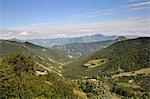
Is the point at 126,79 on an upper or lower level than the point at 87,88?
lower

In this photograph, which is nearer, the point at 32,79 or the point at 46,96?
the point at 46,96

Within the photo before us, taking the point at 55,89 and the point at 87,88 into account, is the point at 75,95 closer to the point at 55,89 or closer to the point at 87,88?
the point at 55,89

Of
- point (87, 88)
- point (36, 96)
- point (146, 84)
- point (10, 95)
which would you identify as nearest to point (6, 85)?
point (10, 95)

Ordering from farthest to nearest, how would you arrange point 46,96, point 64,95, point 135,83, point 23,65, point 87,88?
point 135,83 < point 87,88 < point 23,65 < point 64,95 < point 46,96

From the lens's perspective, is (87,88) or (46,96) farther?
(87,88)

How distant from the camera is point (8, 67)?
90.3 metres

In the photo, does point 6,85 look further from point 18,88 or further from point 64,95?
point 64,95

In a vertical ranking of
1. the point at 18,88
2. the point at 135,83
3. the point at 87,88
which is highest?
the point at 18,88

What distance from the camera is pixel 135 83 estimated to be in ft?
614

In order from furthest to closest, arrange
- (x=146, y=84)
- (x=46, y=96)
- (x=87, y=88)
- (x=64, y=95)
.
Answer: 1. (x=146, y=84)
2. (x=87, y=88)
3. (x=64, y=95)
4. (x=46, y=96)

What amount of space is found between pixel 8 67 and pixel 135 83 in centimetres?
11474

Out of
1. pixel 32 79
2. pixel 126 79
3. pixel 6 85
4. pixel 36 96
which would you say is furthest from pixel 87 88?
pixel 126 79

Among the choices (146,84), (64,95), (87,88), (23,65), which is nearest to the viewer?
(64,95)

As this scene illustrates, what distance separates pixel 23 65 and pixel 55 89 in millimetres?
15346
